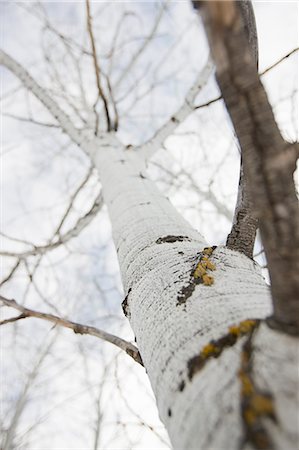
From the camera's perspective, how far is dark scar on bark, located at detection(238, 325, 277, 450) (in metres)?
0.30

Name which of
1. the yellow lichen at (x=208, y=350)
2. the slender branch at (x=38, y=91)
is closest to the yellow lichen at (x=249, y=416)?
the yellow lichen at (x=208, y=350)

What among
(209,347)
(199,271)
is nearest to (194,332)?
(209,347)

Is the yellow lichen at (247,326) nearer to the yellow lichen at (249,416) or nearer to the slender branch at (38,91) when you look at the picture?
the yellow lichen at (249,416)

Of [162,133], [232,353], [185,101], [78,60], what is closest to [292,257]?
[232,353]

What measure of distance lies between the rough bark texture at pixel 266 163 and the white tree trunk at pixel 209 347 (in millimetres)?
83

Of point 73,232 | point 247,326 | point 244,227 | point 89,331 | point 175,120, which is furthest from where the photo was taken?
point 73,232

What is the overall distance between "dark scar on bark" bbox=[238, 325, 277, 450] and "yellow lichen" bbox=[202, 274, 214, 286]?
0.81 ft

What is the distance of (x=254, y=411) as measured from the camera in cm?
31

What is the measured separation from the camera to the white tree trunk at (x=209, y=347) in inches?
12.7

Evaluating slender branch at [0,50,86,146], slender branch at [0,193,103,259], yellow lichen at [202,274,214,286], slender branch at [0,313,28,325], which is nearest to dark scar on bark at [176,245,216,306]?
yellow lichen at [202,274,214,286]

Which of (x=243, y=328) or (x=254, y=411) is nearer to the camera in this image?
(x=254, y=411)

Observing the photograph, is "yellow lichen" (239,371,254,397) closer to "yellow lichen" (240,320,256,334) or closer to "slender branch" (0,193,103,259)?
"yellow lichen" (240,320,256,334)

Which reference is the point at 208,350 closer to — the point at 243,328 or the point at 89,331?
the point at 243,328

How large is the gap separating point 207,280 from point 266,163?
31 cm
